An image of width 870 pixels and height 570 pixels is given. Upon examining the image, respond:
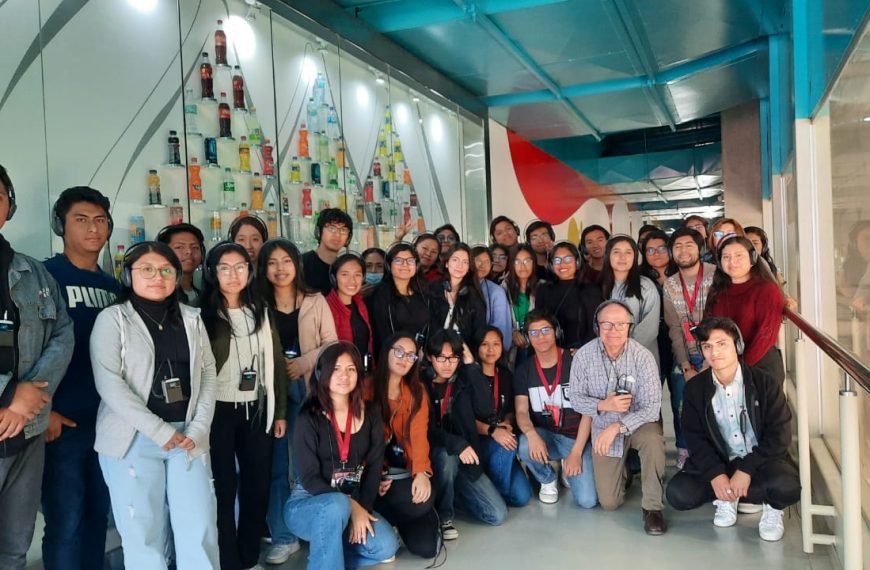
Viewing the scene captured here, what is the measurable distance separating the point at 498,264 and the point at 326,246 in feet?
4.26

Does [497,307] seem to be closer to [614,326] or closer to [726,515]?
[614,326]

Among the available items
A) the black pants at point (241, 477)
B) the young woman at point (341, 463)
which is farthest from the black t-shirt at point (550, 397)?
the black pants at point (241, 477)

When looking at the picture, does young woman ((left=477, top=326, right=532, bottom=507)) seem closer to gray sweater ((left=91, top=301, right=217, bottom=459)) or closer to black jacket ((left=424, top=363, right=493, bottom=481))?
black jacket ((left=424, top=363, right=493, bottom=481))

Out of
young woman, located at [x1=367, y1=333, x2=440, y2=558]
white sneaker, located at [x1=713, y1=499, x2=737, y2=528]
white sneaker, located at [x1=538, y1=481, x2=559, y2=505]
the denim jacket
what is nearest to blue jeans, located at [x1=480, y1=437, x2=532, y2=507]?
white sneaker, located at [x1=538, y1=481, x2=559, y2=505]

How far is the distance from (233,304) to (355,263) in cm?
79

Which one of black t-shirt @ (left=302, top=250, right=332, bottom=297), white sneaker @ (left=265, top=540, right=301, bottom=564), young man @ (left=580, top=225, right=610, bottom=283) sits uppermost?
young man @ (left=580, top=225, right=610, bottom=283)

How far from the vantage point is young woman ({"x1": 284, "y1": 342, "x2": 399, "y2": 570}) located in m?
2.90

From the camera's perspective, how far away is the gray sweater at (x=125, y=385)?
2.39 m

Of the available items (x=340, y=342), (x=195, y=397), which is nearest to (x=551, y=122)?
(x=340, y=342)

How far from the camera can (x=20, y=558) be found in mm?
2230

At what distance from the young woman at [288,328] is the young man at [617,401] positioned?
138 centimetres

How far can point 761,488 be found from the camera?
3127 millimetres

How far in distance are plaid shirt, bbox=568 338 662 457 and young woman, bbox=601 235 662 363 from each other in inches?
9.6

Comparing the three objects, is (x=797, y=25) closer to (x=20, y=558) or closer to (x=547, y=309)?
(x=547, y=309)
